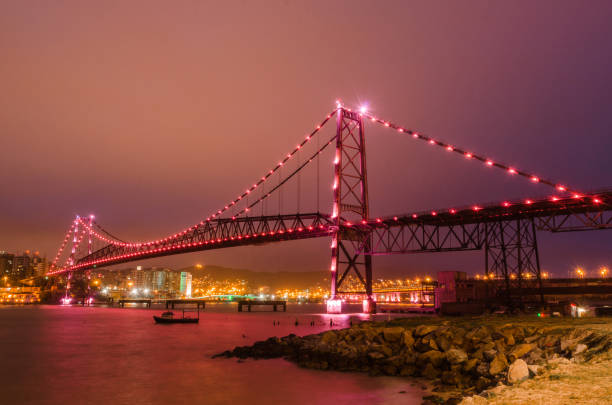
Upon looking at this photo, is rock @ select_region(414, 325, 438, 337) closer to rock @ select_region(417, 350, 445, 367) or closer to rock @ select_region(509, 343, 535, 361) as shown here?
rock @ select_region(417, 350, 445, 367)

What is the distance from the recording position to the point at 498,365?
16.3m

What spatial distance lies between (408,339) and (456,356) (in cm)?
399

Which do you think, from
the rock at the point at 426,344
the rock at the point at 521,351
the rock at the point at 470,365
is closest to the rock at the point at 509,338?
the rock at the point at 521,351

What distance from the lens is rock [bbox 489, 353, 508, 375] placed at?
16.0 meters

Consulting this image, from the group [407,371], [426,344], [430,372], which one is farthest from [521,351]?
[426,344]

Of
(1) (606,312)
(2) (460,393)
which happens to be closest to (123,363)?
(2) (460,393)

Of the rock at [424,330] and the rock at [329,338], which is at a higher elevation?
the rock at [424,330]

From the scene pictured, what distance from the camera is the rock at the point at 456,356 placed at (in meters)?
18.5

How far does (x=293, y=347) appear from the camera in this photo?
90.2 feet

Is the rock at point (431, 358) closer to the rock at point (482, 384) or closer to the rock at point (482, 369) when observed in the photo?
the rock at point (482, 369)

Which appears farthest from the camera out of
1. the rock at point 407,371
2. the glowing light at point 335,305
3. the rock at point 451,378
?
the glowing light at point 335,305

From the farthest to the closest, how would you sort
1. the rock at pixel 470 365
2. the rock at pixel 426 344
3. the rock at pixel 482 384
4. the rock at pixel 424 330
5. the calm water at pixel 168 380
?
the rock at pixel 424 330, the rock at pixel 426 344, the calm water at pixel 168 380, the rock at pixel 470 365, the rock at pixel 482 384

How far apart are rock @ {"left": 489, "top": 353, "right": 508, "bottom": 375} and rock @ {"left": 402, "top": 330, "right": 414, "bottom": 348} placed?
5879 mm

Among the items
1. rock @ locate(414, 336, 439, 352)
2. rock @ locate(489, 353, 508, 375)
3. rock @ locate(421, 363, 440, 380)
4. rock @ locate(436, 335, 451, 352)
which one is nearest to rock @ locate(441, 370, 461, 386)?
rock @ locate(421, 363, 440, 380)
